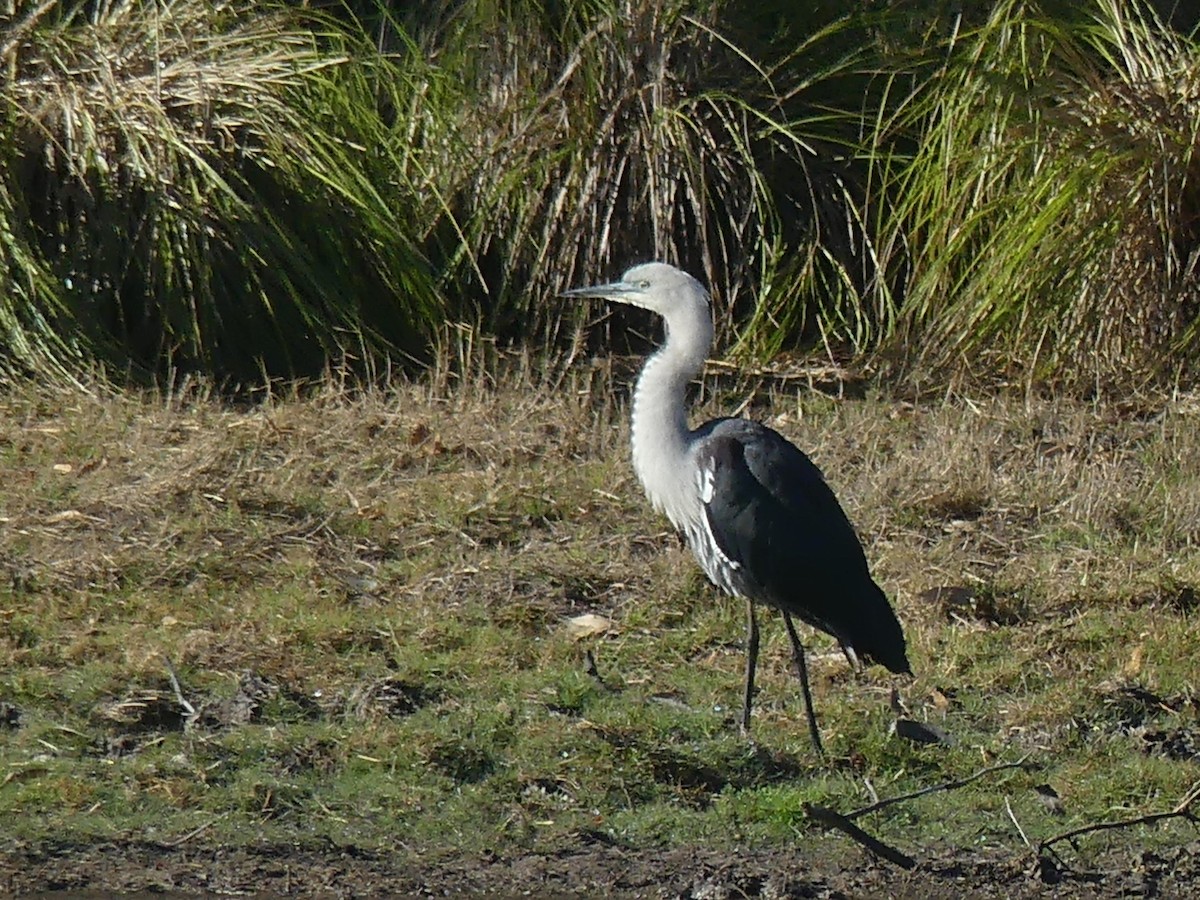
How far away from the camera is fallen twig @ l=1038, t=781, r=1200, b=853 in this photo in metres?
4.86

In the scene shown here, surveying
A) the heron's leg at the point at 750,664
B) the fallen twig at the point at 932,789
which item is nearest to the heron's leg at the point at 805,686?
the heron's leg at the point at 750,664

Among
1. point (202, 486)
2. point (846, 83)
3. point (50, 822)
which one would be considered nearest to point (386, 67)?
point (846, 83)

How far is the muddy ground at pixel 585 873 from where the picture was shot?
488 cm

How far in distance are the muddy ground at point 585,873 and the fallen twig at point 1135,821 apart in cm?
8

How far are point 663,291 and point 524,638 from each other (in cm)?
112

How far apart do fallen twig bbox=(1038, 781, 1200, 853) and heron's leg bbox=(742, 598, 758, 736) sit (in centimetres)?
96

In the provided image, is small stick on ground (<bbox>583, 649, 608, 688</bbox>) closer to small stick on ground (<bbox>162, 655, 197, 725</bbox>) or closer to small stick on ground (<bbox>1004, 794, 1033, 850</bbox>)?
small stick on ground (<bbox>162, 655, 197, 725</bbox>)

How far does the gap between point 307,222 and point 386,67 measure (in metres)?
1.01

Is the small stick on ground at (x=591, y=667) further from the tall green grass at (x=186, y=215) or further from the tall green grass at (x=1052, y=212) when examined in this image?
the tall green grass at (x=1052, y=212)

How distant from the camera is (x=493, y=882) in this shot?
496 cm

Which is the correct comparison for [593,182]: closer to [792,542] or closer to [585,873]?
[792,542]

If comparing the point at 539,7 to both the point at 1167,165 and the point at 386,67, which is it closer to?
the point at 386,67

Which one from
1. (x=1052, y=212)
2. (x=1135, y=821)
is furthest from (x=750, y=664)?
(x=1052, y=212)

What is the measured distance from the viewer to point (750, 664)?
19.0 feet
